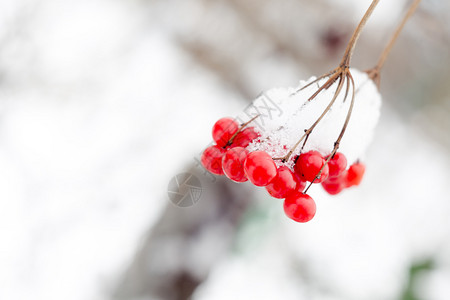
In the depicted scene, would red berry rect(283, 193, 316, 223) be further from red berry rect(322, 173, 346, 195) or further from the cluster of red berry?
red berry rect(322, 173, 346, 195)

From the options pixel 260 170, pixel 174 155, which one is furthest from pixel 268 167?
pixel 174 155

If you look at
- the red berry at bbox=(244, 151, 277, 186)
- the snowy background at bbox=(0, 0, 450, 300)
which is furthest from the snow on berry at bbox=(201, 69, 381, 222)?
the snowy background at bbox=(0, 0, 450, 300)

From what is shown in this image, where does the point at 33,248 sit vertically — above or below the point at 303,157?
below

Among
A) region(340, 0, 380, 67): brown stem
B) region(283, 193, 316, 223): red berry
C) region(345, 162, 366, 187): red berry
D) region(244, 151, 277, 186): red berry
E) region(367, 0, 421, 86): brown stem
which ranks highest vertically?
region(367, 0, 421, 86): brown stem

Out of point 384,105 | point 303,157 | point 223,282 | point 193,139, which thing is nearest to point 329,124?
point 303,157

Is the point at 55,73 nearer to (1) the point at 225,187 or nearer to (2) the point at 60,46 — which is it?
(2) the point at 60,46

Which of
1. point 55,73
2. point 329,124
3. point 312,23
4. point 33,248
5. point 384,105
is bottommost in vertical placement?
point 33,248

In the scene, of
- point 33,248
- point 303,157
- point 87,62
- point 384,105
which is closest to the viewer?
point 303,157
